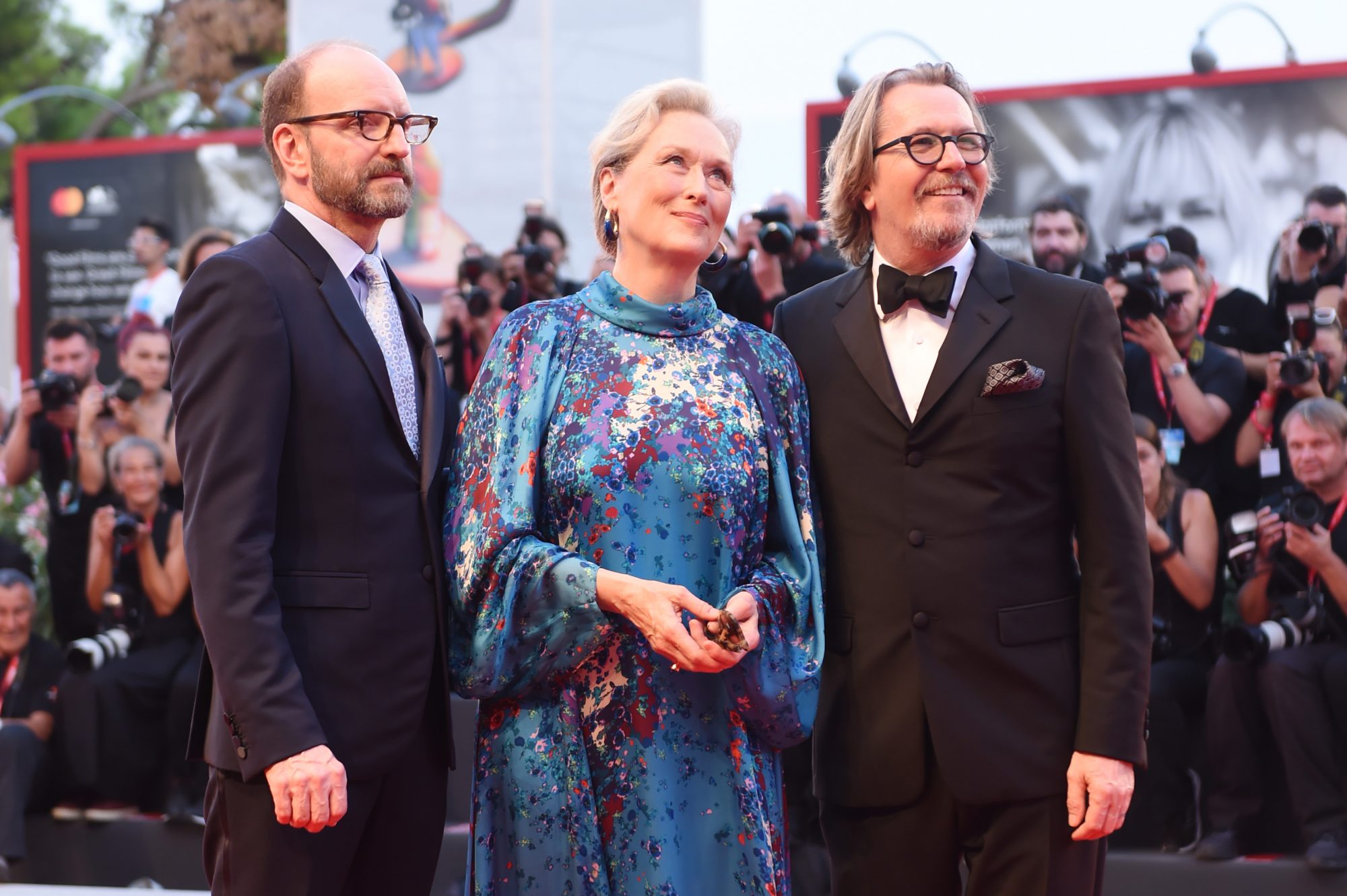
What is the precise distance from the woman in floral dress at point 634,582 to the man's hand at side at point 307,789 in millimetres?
273

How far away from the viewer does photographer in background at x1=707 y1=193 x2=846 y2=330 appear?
4992mm

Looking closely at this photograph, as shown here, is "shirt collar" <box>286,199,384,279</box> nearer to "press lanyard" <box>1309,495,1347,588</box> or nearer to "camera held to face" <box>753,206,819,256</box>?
"camera held to face" <box>753,206,819,256</box>

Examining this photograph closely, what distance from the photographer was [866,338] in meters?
2.49

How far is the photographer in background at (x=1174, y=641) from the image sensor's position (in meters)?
4.37

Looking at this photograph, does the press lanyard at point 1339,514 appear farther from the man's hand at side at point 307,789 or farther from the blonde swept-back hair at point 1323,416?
the man's hand at side at point 307,789

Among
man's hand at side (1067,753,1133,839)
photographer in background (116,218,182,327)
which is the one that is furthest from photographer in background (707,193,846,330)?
photographer in background (116,218,182,327)

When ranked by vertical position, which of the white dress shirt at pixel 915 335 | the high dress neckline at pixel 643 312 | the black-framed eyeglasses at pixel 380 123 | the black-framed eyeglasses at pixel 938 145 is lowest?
the white dress shirt at pixel 915 335

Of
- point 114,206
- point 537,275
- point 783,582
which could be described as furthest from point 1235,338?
point 114,206

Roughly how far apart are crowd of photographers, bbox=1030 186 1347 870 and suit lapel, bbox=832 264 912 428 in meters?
2.18

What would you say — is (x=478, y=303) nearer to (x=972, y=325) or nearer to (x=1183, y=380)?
(x=1183, y=380)

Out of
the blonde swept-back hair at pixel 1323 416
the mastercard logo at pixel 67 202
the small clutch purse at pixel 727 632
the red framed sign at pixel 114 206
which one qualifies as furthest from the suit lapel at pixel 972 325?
the mastercard logo at pixel 67 202

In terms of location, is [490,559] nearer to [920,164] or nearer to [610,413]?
[610,413]

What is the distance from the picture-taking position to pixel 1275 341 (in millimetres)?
5008

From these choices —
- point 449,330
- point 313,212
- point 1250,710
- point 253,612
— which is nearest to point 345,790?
point 253,612
